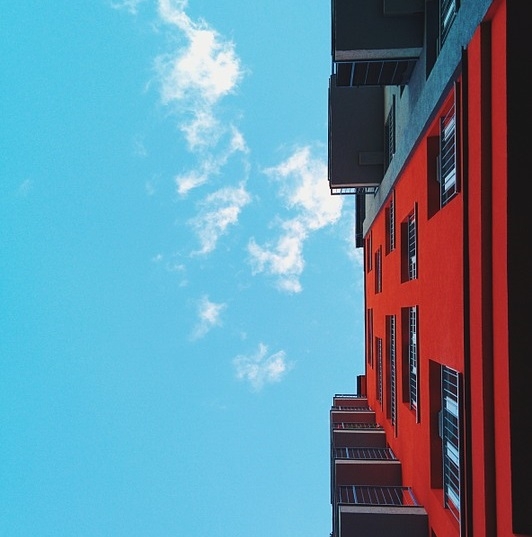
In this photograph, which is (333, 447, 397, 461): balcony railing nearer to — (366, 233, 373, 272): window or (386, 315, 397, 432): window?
(386, 315, 397, 432): window

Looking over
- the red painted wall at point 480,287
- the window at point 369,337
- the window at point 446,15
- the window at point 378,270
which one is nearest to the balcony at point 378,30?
the window at point 446,15

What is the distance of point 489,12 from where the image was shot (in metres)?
8.31

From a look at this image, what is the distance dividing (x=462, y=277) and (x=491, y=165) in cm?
255

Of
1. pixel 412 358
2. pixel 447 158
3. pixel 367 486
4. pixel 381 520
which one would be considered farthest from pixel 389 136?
pixel 381 520

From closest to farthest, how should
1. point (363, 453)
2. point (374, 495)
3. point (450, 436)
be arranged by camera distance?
point (450, 436) < point (374, 495) < point (363, 453)

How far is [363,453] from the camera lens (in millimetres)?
→ 18516

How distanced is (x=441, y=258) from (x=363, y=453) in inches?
410

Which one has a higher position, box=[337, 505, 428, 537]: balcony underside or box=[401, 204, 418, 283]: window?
box=[401, 204, 418, 283]: window

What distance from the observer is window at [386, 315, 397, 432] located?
18.7 meters

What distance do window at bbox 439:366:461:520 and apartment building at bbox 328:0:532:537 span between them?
0.17 ft

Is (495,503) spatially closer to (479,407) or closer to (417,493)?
(479,407)

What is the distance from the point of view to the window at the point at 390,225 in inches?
752

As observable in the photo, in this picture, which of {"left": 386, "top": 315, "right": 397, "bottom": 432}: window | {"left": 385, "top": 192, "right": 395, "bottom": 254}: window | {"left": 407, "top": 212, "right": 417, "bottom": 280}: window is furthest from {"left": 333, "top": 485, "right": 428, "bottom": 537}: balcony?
{"left": 385, "top": 192, "right": 395, "bottom": 254}: window

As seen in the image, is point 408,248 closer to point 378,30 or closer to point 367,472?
point 378,30
